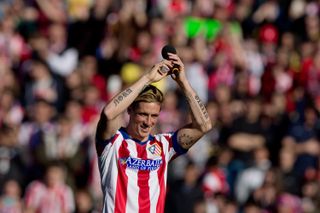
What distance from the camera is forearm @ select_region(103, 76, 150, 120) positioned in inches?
412

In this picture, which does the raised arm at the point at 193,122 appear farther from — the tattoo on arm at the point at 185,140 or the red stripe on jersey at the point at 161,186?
the red stripe on jersey at the point at 161,186

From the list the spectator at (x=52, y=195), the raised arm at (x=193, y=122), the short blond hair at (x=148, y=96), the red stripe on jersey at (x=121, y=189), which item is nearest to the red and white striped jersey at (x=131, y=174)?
the red stripe on jersey at (x=121, y=189)

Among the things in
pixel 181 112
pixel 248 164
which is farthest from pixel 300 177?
pixel 181 112

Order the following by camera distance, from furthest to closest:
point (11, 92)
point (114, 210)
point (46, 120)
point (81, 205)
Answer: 1. point (11, 92)
2. point (46, 120)
3. point (81, 205)
4. point (114, 210)

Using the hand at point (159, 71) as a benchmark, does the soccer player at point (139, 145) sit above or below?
below

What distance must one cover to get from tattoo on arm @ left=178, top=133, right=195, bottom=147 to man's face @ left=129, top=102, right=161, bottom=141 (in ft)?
1.23

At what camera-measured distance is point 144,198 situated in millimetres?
10812

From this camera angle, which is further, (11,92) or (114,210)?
(11,92)

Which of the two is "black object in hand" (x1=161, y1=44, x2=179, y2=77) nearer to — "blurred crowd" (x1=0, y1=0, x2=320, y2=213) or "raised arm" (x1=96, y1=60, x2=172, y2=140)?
"raised arm" (x1=96, y1=60, x2=172, y2=140)

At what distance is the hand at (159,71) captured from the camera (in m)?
10.5

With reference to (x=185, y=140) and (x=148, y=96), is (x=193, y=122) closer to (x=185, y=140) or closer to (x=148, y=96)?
(x=185, y=140)

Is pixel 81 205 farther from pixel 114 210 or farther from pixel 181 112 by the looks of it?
pixel 114 210

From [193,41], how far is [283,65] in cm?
164

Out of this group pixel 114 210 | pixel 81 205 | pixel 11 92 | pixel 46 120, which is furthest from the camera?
pixel 11 92
